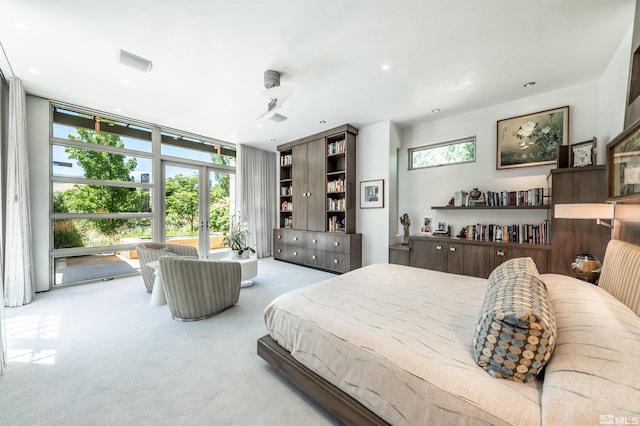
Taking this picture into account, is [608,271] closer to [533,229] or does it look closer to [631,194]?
[631,194]

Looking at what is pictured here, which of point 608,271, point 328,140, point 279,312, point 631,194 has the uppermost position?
point 328,140

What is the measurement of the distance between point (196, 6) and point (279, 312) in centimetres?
254

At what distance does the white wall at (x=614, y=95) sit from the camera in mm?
2297

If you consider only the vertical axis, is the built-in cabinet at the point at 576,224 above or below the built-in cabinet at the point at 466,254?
above

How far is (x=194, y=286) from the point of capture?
2629mm

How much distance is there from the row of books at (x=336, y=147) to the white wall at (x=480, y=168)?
3.80 feet

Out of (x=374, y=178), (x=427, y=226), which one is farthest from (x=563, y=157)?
(x=374, y=178)

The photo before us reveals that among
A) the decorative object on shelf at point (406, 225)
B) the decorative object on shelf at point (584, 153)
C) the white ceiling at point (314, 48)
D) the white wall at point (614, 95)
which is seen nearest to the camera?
the white ceiling at point (314, 48)

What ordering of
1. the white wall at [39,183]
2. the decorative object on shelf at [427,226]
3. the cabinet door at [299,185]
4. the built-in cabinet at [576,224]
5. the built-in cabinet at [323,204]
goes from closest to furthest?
the built-in cabinet at [576,224]
the white wall at [39,183]
the decorative object on shelf at [427,226]
the built-in cabinet at [323,204]
the cabinet door at [299,185]

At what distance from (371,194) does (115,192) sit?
4.68 metres

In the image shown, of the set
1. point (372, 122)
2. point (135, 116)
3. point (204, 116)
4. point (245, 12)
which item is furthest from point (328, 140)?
point (135, 116)

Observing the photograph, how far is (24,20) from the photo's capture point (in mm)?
2127

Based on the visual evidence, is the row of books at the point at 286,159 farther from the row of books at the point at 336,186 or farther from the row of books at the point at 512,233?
the row of books at the point at 512,233

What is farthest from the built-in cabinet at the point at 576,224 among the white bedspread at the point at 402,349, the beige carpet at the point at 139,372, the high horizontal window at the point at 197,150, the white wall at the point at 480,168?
the high horizontal window at the point at 197,150
